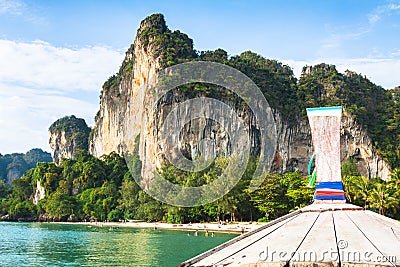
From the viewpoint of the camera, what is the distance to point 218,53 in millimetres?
66250

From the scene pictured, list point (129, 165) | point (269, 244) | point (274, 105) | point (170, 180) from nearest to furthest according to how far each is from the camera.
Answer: point (269, 244), point (170, 180), point (274, 105), point (129, 165)

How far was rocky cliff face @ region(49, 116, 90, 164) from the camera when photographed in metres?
93.8

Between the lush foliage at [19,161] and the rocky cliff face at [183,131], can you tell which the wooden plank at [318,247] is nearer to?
the rocky cliff face at [183,131]

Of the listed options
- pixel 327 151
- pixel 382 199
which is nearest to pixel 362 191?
pixel 382 199

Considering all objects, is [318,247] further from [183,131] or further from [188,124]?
[183,131]

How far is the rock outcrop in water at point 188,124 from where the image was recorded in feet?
186

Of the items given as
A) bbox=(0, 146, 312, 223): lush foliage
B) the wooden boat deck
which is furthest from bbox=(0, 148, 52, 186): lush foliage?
the wooden boat deck

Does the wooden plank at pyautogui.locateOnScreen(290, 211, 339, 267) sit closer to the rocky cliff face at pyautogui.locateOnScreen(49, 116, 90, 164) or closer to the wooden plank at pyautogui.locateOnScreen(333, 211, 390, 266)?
the wooden plank at pyautogui.locateOnScreen(333, 211, 390, 266)

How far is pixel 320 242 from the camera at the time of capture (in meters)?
2.75

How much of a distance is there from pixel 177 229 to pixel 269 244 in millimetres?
35444

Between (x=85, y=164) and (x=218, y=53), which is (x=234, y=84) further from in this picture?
(x=85, y=164)

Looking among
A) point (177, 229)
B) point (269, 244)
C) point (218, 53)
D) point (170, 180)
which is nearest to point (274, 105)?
point (218, 53)

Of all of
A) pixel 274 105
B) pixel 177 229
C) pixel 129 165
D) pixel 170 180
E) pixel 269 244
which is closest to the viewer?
pixel 269 244

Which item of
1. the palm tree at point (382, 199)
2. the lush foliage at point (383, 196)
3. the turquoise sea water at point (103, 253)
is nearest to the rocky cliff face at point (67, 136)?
the turquoise sea water at point (103, 253)
